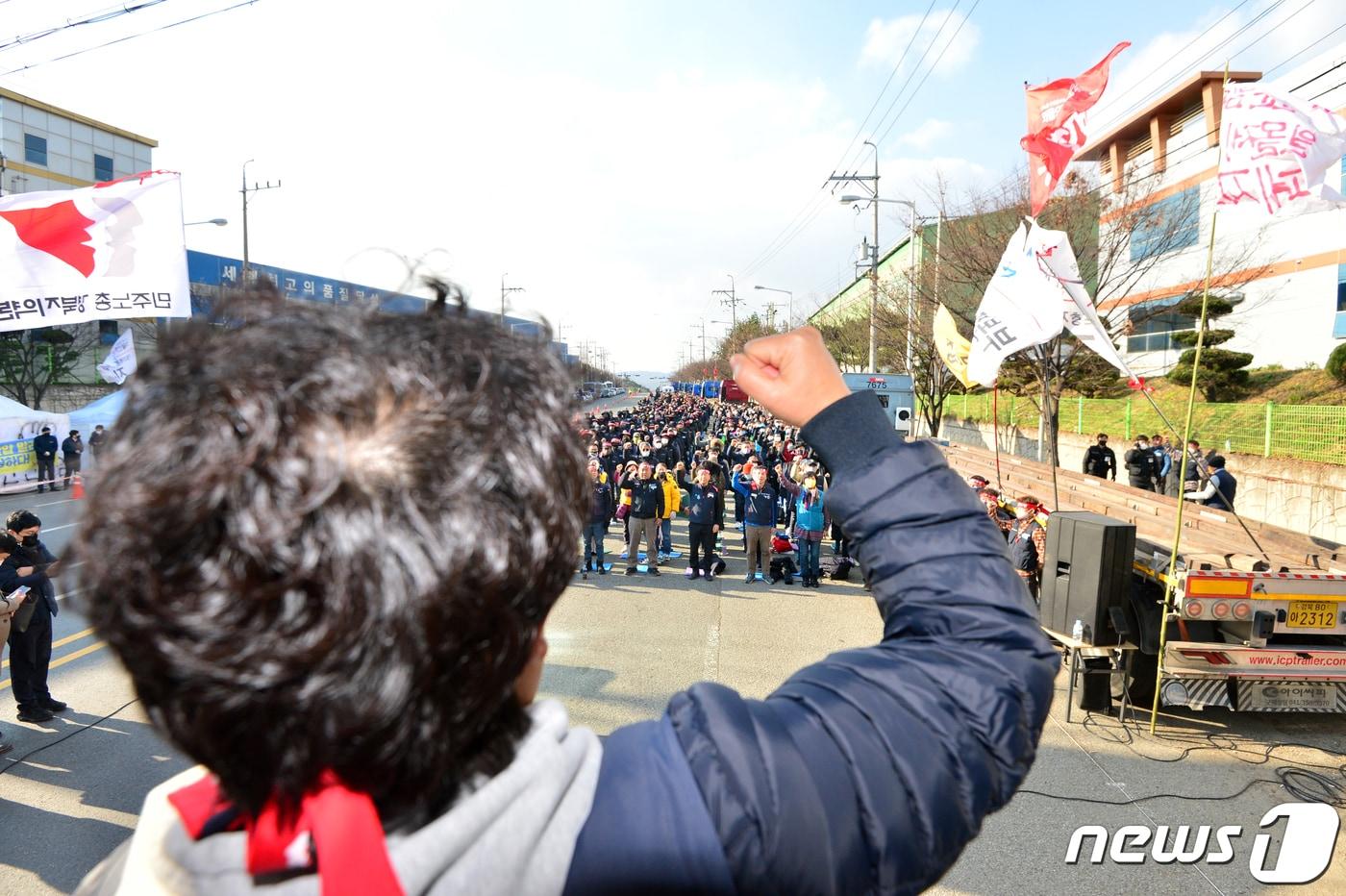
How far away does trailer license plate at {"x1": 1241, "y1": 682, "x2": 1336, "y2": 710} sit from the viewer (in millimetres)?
5875

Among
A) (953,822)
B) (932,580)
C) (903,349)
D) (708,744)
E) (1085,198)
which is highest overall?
(1085,198)

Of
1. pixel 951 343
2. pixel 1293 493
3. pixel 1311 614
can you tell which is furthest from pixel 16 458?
pixel 1293 493

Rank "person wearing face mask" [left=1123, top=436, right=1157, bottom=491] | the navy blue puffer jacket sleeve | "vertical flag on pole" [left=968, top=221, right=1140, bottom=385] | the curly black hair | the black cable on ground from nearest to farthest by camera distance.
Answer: the curly black hair, the navy blue puffer jacket sleeve, the black cable on ground, "vertical flag on pole" [left=968, top=221, right=1140, bottom=385], "person wearing face mask" [left=1123, top=436, right=1157, bottom=491]

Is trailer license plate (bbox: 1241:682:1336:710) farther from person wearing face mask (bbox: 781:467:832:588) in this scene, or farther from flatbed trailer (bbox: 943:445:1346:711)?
person wearing face mask (bbox: 781:467:832:588)

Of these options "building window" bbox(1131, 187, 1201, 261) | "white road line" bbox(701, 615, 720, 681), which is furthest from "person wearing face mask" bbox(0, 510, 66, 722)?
"building window" bbox(1131, 187, 1201, 261)

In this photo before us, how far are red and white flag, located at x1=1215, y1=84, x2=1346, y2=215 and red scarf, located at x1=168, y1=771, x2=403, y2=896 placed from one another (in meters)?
6.20

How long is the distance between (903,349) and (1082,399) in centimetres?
691

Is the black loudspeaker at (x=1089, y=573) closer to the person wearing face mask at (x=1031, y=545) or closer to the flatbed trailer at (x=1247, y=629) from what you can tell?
the flatbed trailer at (x=1247, y=629)

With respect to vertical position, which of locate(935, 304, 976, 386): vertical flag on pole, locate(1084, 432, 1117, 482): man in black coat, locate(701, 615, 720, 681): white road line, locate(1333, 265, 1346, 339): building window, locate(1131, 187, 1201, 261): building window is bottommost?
locate(701, 615, 720, 681): white road line

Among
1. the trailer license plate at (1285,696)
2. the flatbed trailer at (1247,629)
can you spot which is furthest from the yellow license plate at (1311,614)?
the trailer license plate at (1285,696)

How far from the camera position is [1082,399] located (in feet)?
79.8

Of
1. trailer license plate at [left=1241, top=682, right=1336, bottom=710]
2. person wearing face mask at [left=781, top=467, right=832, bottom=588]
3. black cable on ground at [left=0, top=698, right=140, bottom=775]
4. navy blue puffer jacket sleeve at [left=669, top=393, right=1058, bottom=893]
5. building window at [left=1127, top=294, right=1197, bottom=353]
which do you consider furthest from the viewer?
building window at [left=1127, top=294, right=1197, bottom=353]

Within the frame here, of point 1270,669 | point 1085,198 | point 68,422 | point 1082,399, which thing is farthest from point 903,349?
point 68,422

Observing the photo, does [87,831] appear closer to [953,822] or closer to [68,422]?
[953,822]
